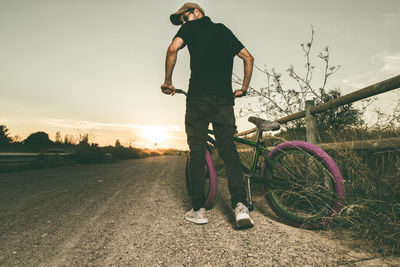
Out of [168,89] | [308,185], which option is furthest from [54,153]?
[308,185]

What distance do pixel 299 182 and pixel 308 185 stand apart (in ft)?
0.42

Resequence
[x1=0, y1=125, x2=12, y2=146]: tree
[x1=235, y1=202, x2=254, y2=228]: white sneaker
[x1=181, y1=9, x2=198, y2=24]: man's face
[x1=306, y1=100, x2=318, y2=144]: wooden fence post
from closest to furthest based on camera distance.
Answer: [x1=235, y1=202, x2=254, y2=228]: white sneaker → [x1=181, y1=9, x2=198, y2=24]: man's face → [x1=306, y1=100, x2=318, y2=144]: wooden fence post → [x1=0, y1=125, x2=12, y2=146]: tree

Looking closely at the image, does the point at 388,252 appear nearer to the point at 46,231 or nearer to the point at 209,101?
the point at 209,101

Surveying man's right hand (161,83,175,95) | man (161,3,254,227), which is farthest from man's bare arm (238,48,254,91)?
man's right hand (161,83,175,95)

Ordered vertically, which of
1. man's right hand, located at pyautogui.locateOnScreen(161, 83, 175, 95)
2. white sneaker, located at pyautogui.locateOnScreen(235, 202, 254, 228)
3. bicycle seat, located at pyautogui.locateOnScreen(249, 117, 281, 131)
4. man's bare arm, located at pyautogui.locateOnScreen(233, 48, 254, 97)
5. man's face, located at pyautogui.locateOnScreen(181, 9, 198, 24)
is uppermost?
man's face, located at pyautogui.locateOnScreen(181, 9, 198, 24)

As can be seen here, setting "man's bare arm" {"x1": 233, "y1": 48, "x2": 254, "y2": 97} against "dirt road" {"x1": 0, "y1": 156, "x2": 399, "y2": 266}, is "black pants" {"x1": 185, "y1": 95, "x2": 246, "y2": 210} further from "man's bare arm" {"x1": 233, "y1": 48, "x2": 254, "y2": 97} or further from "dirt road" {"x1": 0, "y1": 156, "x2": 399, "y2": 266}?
"dirt road" {"x1": 0, "y1": 156, "x2": 399, "y2": 266}

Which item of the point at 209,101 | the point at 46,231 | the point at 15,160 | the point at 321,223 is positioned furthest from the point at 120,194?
the point at 15,160

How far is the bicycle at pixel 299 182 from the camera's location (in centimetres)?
147

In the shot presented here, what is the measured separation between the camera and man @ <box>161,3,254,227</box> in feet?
6.14

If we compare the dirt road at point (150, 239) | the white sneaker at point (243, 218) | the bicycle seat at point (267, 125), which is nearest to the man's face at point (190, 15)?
the bicycle seat at point (267, 125)

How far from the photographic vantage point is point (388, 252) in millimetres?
1132

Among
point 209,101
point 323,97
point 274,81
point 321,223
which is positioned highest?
point 274,81

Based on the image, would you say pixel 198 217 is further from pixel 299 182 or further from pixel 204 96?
pixel 204 96

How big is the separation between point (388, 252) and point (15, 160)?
8.85 meters
